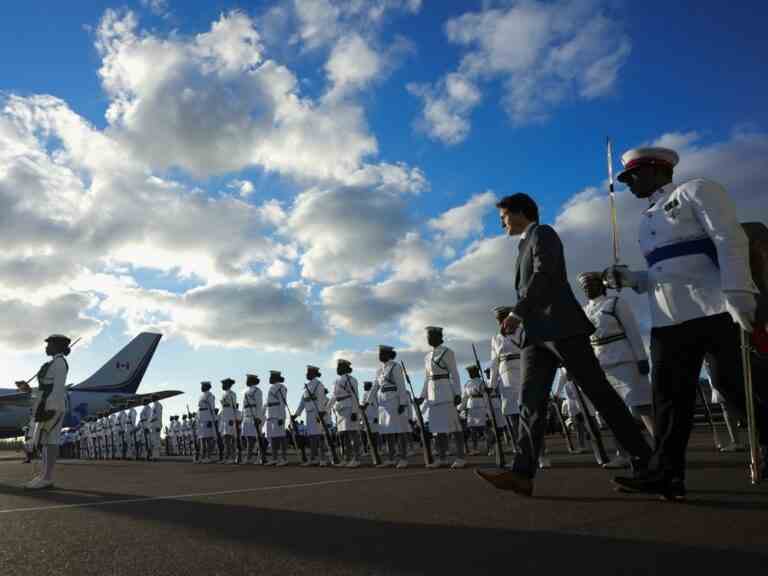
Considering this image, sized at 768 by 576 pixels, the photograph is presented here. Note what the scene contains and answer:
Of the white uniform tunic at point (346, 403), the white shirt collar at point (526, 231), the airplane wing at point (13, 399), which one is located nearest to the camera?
the white shirt collar at point (526, 231)

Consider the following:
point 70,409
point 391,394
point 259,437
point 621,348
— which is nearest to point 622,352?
point 621,348

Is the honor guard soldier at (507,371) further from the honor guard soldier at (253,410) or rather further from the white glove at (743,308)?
the honor guard soldier at (253,410)

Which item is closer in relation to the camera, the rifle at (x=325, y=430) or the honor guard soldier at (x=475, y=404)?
the rifle at (x=325, y=430)

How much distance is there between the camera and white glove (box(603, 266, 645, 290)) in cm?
377

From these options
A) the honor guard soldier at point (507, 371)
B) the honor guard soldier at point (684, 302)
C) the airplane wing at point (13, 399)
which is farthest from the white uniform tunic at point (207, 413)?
the airplane wing at point (13, 399)

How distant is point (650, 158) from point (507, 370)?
18.1 feet

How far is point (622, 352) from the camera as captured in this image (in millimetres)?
6668

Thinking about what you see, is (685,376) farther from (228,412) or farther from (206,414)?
(206,414)

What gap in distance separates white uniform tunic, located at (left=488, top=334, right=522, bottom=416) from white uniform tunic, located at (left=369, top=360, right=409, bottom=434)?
2.54 meters

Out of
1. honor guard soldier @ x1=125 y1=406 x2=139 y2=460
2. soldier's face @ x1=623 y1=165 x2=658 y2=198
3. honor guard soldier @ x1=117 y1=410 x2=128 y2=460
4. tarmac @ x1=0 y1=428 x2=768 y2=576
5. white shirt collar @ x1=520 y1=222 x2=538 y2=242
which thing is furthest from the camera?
honor guard soldier @ x1=117 y1=410 x2=128 y2=460

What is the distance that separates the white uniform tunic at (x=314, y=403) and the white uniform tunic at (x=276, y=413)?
2.44 feet

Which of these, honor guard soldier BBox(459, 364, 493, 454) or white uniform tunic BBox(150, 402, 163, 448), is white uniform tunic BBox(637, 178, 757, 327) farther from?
white uniform tunic BBox(150, 402, 163, 448)

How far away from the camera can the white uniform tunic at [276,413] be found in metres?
14.6

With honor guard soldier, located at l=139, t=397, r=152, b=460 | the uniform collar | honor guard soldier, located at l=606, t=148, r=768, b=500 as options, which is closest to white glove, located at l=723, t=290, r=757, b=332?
honor guard soldier, located at l=606, t=148, r=768, b=500
